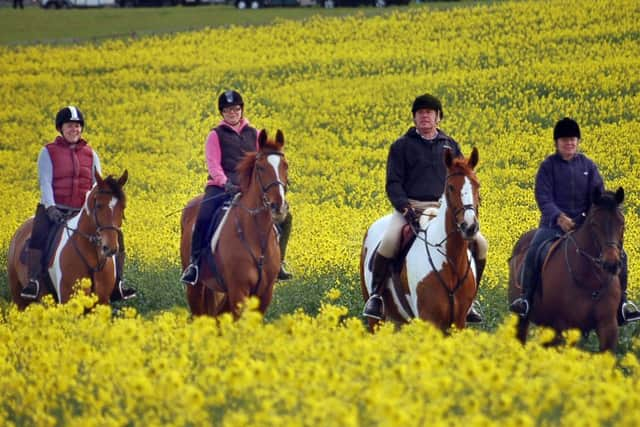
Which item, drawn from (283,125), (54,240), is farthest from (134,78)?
(54,240)

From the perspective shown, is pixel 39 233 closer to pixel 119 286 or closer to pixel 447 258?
pixel 119 286

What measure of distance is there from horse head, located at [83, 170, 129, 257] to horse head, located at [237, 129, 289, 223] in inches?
44.6

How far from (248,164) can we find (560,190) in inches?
112

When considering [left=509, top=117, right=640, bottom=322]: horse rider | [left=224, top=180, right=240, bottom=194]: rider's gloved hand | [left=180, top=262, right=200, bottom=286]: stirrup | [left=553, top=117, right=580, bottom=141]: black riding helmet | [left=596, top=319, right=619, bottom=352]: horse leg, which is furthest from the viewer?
[left=180, top=262, right=200, bottom=286]: stirrup

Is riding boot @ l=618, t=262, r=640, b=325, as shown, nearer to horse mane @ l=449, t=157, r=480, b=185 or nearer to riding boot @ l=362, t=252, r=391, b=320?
horse mane @ l=449, t=157, r=480, b=185

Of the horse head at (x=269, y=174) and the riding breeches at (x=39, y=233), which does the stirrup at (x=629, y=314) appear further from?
the riding breeches at (x=39, y=233)

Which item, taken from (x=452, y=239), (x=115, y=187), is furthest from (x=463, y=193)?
(x=115, y=187)

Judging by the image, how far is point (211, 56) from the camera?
131 ft

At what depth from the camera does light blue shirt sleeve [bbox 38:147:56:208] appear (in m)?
13.7

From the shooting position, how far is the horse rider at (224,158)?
13.3 metres

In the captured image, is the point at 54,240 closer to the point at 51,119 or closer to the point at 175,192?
the point at 175,192

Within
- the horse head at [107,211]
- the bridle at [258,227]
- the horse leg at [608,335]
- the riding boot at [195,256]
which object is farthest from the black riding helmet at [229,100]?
the horse leg at [608,335]

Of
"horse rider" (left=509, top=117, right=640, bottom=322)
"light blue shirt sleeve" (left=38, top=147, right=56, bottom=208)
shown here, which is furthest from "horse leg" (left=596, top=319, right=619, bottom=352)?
"light blue shirt sleeve" (left=38, top=147, right=56, bottom=208)

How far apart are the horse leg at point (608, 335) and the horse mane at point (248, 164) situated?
328 cm
